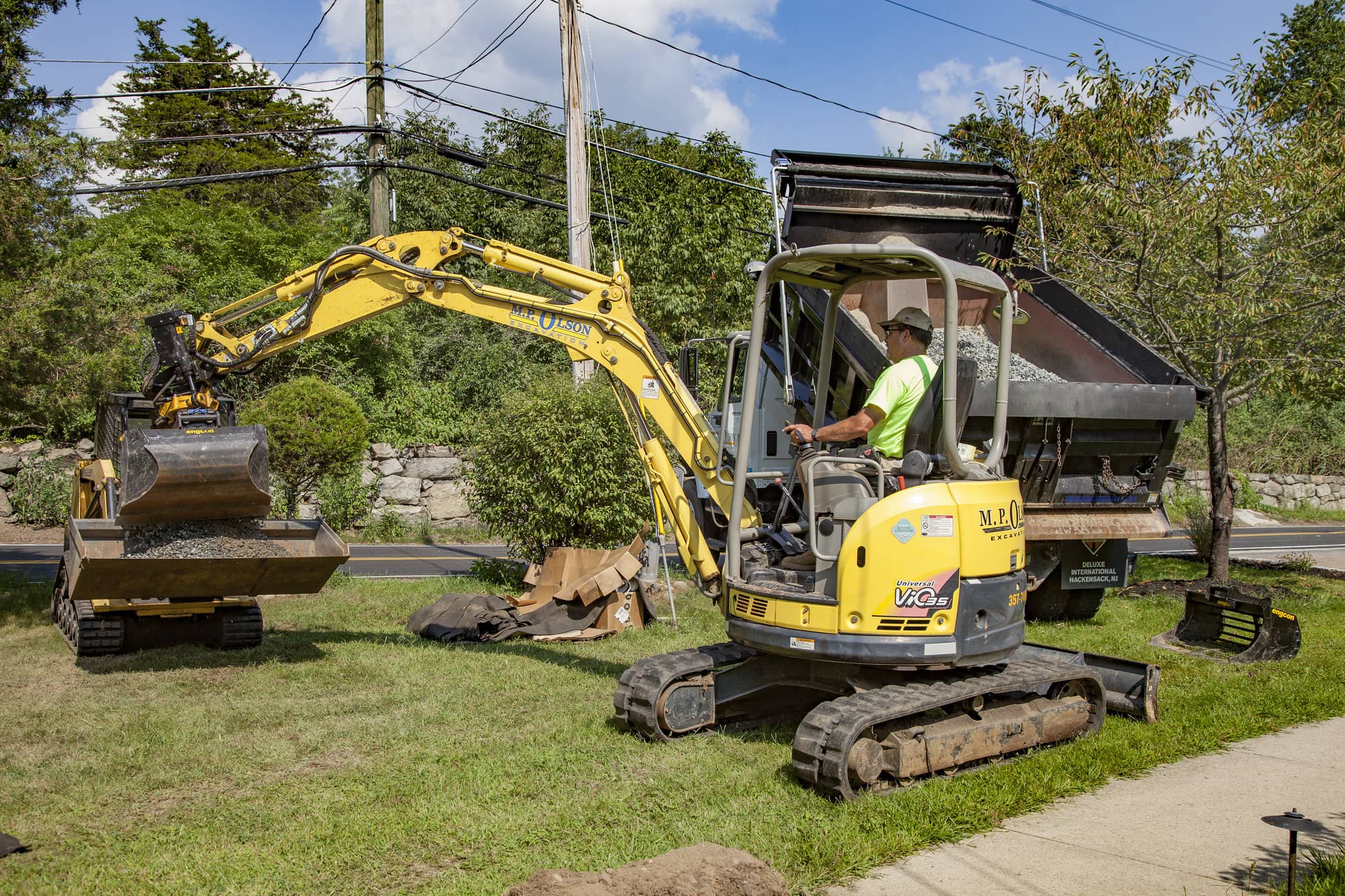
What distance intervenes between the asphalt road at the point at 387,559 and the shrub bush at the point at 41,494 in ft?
5.71

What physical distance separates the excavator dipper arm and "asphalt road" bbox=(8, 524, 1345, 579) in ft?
19.8

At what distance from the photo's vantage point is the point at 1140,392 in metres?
9.76

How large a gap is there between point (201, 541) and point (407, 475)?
12.4m

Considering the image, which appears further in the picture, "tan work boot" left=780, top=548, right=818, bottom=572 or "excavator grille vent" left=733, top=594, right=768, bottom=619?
"tan work boot" left=780, top=548, right=818, bottom=572

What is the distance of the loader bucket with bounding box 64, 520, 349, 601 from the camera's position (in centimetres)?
784

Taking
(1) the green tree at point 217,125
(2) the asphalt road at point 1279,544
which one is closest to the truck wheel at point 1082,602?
(2) the asphalt road at point 1279,544

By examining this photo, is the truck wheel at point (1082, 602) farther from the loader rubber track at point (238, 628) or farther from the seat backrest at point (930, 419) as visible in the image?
the loader rubber track at point (238, 628)

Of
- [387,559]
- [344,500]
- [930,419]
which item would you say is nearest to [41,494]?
[344,500]

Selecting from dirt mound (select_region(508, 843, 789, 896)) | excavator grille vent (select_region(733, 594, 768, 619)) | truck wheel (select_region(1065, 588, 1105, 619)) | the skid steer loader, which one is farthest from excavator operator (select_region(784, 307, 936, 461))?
truck wheel (select_region(1065, 588, 1105, 619))

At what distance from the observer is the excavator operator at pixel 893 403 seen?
6.45 metres

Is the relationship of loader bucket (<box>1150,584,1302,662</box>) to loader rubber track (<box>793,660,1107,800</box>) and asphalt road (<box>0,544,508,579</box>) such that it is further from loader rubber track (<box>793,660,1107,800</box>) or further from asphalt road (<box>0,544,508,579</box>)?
asphalt road (<box>0,544,508,579</box>)

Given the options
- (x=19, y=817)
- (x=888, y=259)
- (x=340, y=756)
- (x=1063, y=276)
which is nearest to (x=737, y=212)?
(x=1063, y=276)

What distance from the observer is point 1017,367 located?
34.6ft

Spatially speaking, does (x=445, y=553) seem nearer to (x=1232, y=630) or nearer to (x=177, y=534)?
(x=177, y=534)
